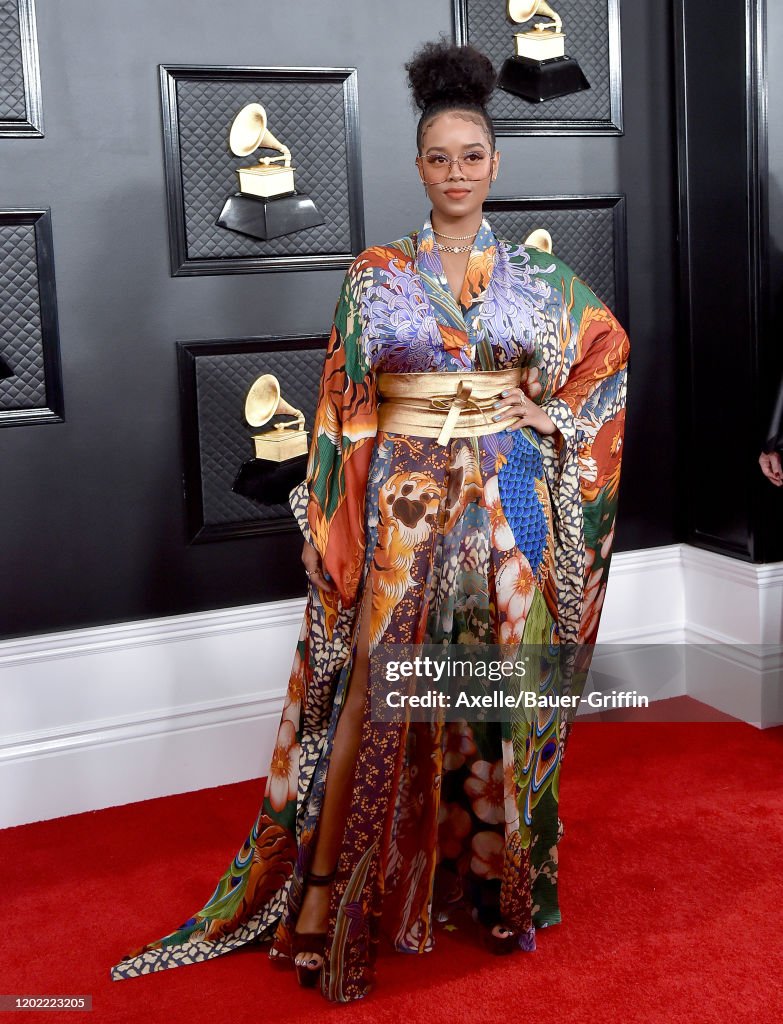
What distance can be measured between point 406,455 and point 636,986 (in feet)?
3.43

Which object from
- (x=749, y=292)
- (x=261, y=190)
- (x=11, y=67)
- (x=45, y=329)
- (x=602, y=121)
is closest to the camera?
(x=11, y=67)

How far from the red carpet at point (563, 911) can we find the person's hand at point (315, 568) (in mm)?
733

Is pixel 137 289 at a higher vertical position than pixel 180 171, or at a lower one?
lower

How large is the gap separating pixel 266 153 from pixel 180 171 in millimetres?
227

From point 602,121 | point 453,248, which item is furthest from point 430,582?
point 602,121

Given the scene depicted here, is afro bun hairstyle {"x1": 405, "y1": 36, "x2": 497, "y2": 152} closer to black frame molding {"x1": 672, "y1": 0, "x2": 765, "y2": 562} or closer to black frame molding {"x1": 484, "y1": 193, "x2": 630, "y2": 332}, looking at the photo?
black frame molding {"x1": 484, "y1": 193, "x2": 630, "y2": 332}

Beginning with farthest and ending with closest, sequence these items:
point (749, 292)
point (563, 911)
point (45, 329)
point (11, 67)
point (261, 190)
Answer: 1. point (749, 292)
2. point (261, 190)
3. point (45, 329)
4. point (11, 67)
5. point (563, 911)

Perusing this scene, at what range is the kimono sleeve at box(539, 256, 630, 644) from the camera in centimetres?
216

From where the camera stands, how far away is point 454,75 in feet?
6.61

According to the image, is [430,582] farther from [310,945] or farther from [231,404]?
[231,404]

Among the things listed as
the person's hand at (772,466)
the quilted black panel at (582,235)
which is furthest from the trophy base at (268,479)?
the person's hand at (772,466)

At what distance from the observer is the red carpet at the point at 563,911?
198cm

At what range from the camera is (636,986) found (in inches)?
79.0

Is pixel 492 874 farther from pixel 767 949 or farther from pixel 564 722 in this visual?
pixel 767 949
